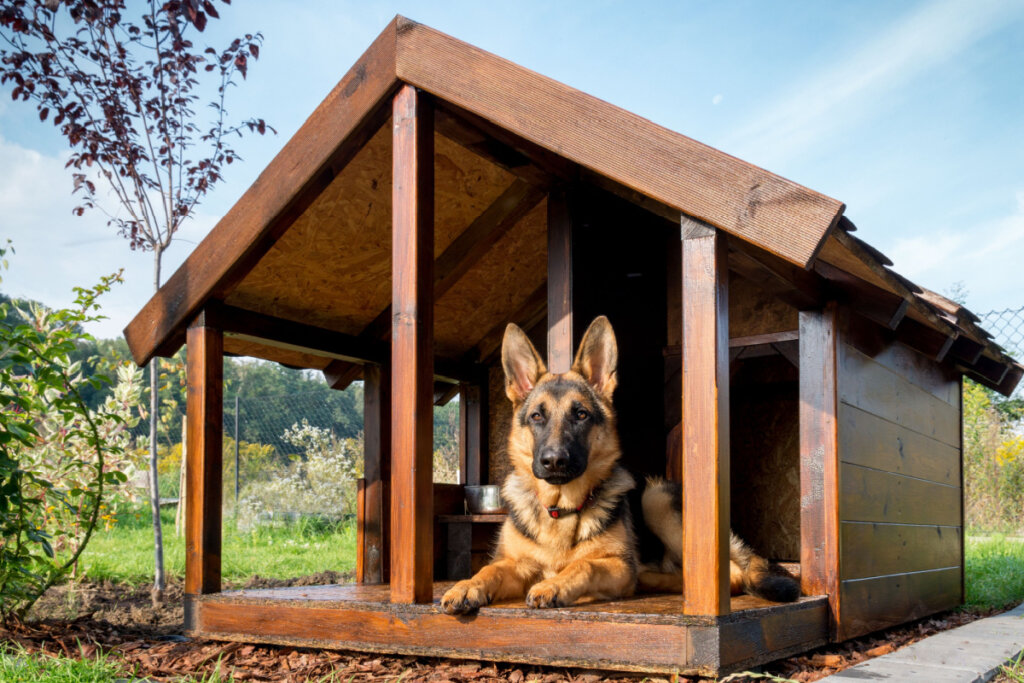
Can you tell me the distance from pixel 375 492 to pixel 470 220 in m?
2.20

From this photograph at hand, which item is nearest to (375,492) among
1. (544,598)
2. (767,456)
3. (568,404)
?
(568,404)

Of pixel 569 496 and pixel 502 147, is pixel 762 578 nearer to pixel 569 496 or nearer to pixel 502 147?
pixel 569 496

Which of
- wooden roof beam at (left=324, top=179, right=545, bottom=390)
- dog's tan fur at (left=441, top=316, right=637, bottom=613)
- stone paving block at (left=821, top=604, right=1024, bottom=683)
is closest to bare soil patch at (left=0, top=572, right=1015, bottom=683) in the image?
stone paving block at (left=821, top=604, right=1024, bottom=683)

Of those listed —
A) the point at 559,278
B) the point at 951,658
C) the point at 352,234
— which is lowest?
the point at 951,658

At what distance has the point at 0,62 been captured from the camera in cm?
656

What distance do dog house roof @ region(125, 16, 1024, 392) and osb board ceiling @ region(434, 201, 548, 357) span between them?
0.5 inches

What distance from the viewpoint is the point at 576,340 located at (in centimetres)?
544

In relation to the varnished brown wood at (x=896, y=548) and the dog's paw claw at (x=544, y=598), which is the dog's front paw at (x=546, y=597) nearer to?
the dog's paw claw at (x=544, y=598)

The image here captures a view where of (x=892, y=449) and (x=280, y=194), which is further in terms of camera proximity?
(x=892, y=449)

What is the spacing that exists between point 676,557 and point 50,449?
479 centimetres

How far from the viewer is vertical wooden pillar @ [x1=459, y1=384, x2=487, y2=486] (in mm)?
7012

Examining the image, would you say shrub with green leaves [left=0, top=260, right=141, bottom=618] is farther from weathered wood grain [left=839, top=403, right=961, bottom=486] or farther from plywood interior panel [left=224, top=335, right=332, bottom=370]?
weathered wood grain [left=839, top=403, right=961, bottom=486]

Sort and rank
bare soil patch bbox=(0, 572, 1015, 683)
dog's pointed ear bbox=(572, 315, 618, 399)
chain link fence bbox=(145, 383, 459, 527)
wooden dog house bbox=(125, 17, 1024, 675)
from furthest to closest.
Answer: chain link fence bbox=(145, 383, 459, 527) < dog's pointed ear bbox=(572, 315, 618, 399) < bare soil patch bbox=(0, 572, 1015, 683) < wooden dog house bbox=(125, 17, 1024, 675)

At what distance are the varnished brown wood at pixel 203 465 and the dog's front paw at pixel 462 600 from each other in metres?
1.85
